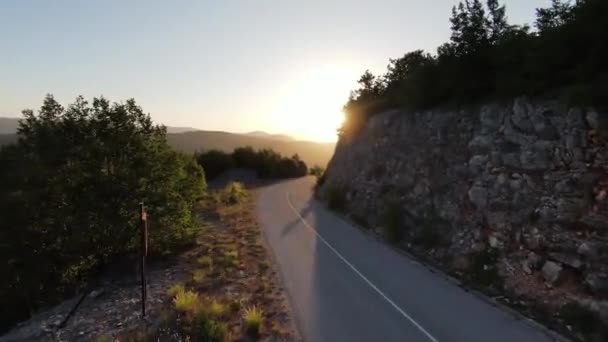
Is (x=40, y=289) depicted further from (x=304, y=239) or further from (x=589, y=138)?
(x=589, y=138)

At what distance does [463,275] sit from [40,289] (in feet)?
56.3

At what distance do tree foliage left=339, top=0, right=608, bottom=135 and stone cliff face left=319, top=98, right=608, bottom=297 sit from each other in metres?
0.71

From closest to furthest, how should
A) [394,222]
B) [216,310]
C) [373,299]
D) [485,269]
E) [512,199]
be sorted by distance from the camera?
[216,310] → [373,299] → [485,269] → [512,199] → [394,222]

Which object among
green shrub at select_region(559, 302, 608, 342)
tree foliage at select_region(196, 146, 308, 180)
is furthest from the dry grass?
tree foliage at select_region(196, 146, 308, 180)

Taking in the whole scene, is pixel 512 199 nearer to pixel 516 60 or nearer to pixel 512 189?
pixel 512 189

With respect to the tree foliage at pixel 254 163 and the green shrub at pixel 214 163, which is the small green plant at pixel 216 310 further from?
the tree foliage at pixel 254 163

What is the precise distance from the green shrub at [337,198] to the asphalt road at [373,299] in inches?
292

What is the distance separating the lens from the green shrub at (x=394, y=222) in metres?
19.6

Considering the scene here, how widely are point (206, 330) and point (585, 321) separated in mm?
9279

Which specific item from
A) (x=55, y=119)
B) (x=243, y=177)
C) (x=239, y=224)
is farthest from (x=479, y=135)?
(x=243, y=177)

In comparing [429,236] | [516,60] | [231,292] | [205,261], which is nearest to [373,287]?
[429,236]

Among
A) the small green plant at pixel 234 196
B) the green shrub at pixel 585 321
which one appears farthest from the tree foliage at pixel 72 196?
the small green plant at pixel 234 196

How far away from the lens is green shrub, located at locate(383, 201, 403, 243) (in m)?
19.6

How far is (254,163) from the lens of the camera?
6384cm
